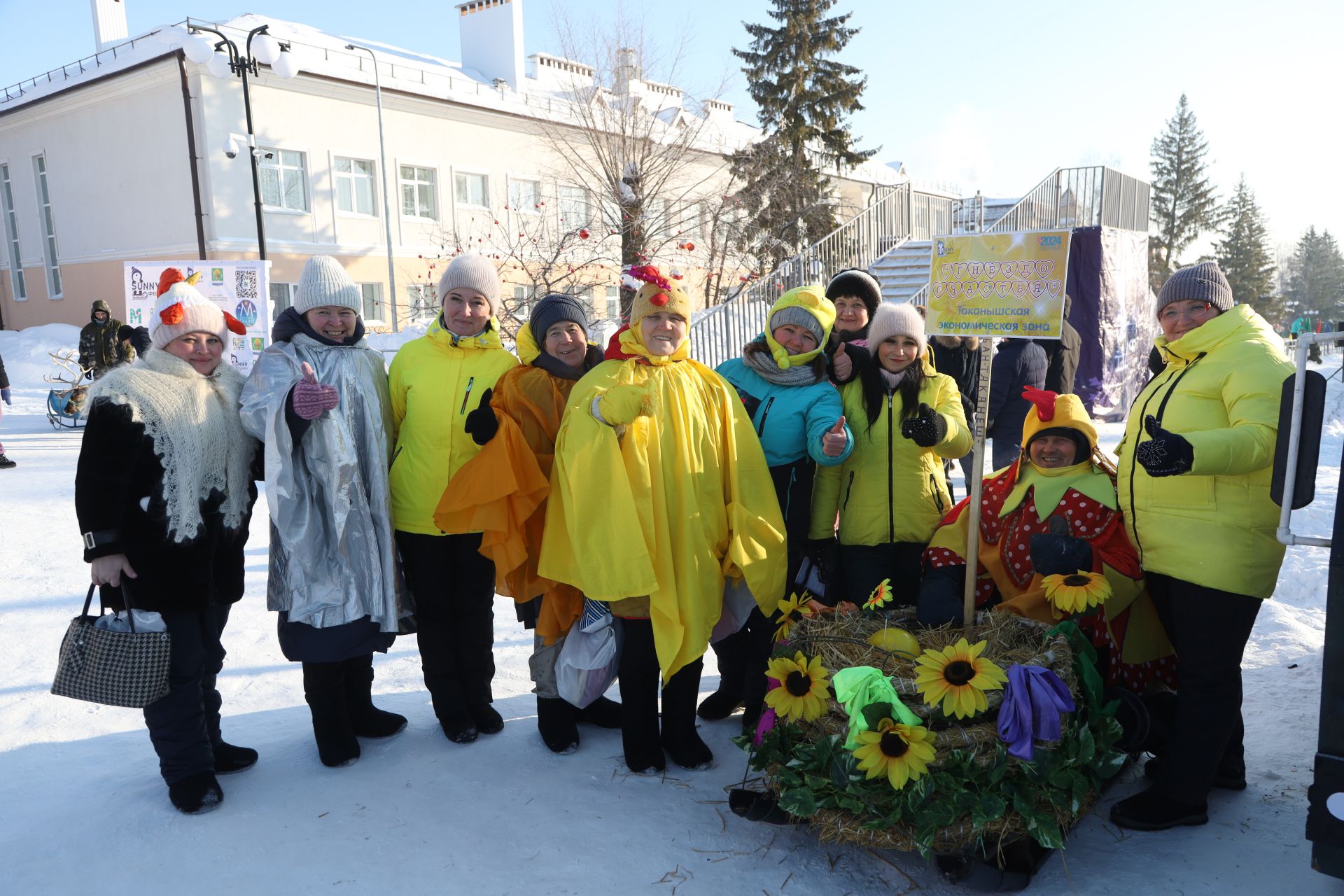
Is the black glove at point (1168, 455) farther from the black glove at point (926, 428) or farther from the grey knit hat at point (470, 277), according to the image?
the grey knit hat at point (470, 277)

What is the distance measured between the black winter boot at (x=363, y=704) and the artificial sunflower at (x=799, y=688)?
1.83 metres

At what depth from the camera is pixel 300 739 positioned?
3656mm

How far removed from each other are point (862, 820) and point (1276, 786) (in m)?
1.78

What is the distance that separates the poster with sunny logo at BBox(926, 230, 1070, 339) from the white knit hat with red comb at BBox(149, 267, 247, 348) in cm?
264

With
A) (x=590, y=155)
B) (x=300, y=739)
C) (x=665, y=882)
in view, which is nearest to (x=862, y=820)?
(x=665, y=882)

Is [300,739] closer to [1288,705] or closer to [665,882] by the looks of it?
[665,882]

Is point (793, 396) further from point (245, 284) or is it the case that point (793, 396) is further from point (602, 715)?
point (245, 284)

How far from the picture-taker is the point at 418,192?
76.8 ft

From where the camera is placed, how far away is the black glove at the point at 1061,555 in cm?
307

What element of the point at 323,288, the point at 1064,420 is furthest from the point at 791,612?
the point at 323,288

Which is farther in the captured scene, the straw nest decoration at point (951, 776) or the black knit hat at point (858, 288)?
the black knit hat at point (858, 288)

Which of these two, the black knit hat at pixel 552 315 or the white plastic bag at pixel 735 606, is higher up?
the black knit hat at pixel 552 315

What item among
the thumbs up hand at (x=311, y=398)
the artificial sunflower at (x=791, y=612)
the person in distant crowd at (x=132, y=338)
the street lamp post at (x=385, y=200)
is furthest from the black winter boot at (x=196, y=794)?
the street lamp post at (x=385, y=200)

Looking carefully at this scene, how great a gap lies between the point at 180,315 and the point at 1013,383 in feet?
18.0
